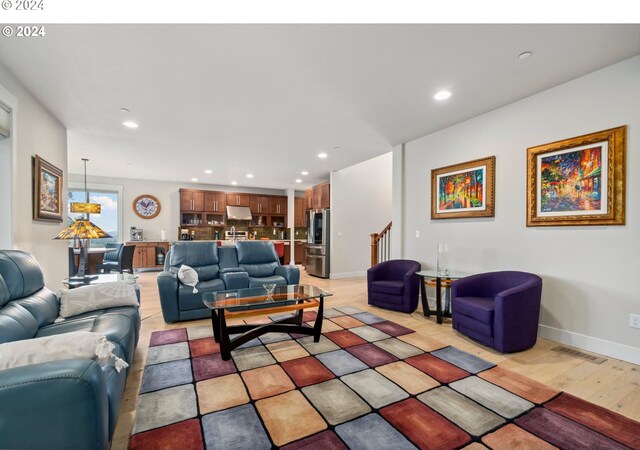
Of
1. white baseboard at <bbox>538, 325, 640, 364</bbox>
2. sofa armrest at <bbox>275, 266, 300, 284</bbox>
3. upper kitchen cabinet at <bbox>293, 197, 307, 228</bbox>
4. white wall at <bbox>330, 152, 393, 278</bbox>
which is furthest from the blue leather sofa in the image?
upper kitchen cabinet at <bbox>293, 197, 307, 228</bbox>

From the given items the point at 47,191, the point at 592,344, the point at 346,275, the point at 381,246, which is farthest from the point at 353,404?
the point at 346,275

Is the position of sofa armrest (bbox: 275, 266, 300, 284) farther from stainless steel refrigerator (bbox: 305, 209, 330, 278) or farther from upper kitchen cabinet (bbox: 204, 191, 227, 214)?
upper kitchen cabinet (bbox: 204, 191, 227, 214)

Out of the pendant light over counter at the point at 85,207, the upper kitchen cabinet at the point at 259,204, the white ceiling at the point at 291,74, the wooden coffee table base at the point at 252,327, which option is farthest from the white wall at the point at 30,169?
the upper kitchen cabinet at the point at 259,204

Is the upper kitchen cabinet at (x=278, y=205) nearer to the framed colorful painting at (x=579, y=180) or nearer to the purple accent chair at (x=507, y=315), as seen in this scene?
the purple accent chair at (x=507, y=315)

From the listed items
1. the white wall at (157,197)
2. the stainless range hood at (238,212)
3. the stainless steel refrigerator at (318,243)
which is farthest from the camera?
the stainless range hood at (238,212)

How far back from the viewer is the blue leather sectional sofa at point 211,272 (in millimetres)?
3488

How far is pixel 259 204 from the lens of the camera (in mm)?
9156

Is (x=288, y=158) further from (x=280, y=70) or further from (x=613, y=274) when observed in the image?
(x=613, y=274)

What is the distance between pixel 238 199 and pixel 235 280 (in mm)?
5327

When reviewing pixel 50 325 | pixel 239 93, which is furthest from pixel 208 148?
pixel 50 325

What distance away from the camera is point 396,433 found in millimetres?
1603

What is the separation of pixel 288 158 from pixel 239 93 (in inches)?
104

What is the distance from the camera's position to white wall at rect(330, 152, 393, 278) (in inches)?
268

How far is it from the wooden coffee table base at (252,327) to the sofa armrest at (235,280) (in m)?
1.10
